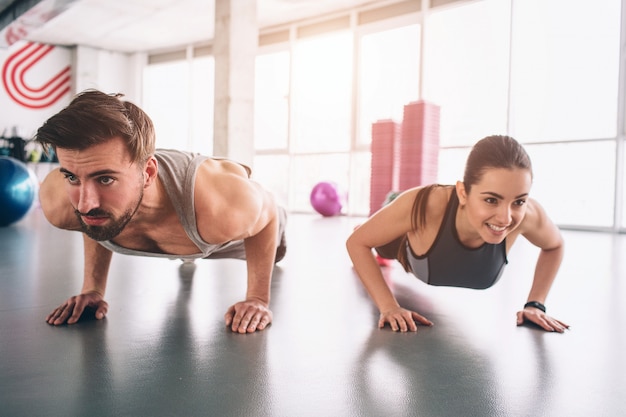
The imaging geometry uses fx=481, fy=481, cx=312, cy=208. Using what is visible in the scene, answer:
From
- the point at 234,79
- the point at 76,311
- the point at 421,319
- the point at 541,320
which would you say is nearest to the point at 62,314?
the point at 76,311

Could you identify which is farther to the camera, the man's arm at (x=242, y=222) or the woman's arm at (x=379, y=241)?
the woman's arm at (x=379, y=241)

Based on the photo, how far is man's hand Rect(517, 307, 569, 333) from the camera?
1461mm

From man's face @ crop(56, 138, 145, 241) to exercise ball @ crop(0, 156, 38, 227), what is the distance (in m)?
3.50

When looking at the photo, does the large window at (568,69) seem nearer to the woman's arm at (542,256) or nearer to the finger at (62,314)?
the woman's arm at (542,256)

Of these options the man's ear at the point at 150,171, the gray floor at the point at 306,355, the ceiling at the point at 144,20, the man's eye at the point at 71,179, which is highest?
the ceiling at the point at 144,20

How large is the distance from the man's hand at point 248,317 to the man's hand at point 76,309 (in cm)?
41

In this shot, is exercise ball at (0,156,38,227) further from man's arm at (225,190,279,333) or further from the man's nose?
the man's nose

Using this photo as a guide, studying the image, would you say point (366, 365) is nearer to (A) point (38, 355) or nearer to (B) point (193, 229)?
(B) point (193, 229)

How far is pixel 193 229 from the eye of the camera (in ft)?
4.41

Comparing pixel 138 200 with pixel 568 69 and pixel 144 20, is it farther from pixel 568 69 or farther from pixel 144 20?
pixel 144 20

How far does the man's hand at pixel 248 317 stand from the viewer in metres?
1.38

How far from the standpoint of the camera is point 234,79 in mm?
5652

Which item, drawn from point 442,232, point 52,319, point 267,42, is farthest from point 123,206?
point 267,42

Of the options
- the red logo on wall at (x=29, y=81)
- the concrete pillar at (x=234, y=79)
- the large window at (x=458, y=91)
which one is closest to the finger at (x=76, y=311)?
the concrete pillar at (x=234, y=79)
